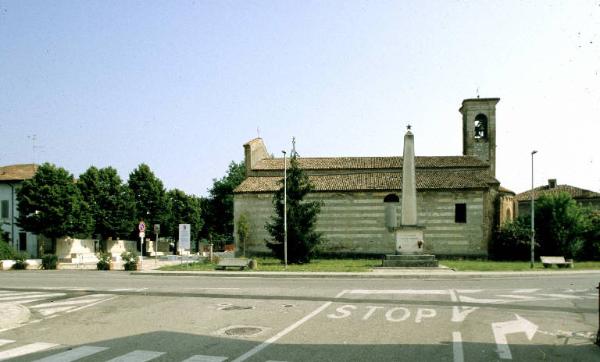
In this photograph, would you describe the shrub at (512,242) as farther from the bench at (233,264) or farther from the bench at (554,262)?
the bench at (233,264)

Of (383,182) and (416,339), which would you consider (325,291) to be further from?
(383,182)

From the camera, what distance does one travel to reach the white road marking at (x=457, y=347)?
7473 millimetres

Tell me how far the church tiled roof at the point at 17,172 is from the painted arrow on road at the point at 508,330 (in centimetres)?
5649

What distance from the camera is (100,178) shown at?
5316cm

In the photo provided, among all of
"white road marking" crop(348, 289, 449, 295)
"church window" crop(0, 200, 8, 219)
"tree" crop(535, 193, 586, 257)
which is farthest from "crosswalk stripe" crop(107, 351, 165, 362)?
"church window" crop(0, 200, 8, 219)

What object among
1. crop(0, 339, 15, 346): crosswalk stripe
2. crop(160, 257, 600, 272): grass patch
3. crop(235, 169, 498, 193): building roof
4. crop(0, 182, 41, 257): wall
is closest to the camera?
crop(0, 339, 15, 346): crosswalk stripe

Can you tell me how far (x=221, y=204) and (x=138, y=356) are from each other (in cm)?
6839

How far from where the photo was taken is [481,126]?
51.6 metres

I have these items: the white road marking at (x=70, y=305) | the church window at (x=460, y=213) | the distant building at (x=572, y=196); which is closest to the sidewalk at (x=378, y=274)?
the white road marking at (x=70, y=305)

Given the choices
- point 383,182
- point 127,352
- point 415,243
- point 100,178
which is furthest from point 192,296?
point 100,178

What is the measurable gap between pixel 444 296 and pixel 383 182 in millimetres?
28512

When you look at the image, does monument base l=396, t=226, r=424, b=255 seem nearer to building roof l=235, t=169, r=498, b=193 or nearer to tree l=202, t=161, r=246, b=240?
building roof l=235, t=169, r=498, b=193

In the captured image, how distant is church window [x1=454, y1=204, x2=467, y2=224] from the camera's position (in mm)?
42062

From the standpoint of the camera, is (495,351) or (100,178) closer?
(495,351)
